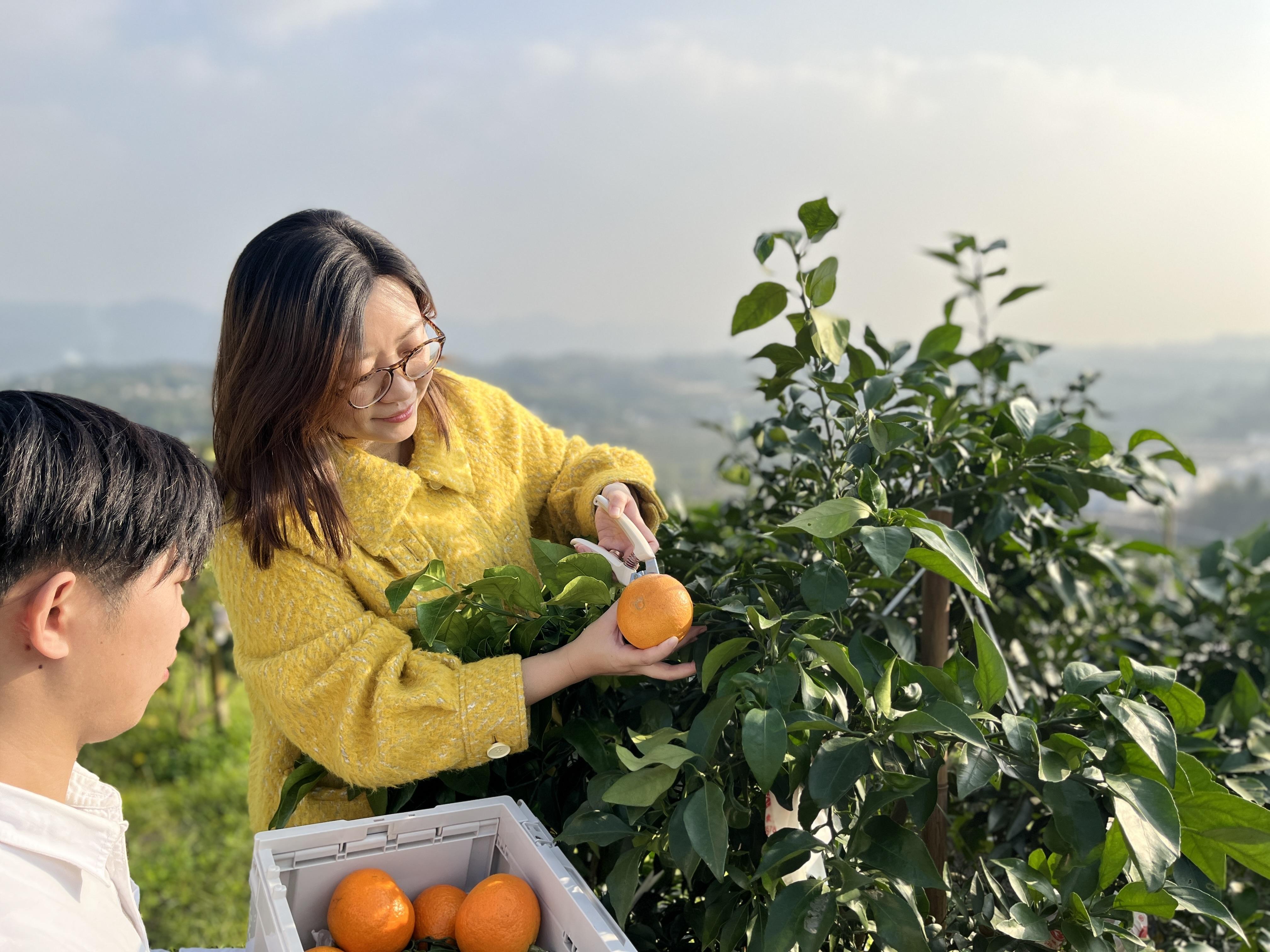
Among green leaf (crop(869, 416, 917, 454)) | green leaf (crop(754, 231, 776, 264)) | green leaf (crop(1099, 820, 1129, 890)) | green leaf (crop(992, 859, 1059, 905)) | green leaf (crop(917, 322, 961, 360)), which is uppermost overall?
green leaf (crop(754, 231, 776, 264))

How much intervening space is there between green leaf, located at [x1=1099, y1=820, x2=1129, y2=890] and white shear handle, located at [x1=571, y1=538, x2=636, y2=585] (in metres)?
0.39

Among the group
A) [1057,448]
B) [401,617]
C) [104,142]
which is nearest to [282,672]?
[401,617]

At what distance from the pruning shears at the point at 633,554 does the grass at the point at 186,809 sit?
4.64 ft

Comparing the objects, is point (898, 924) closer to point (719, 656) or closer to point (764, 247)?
point (719, 656)

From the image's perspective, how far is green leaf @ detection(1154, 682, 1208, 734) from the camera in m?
0.71

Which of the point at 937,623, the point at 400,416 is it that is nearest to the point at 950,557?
the point at 937,623

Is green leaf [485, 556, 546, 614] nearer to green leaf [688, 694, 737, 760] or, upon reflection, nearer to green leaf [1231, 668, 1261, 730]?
green leaf [688, 694, 737, 760]

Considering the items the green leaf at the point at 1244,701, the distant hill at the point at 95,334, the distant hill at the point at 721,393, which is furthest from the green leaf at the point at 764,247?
the distant hill at the point at 95,334

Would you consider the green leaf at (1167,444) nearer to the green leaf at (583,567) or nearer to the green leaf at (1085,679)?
the green leaf at (1085,679)

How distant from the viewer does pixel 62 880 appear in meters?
0.61

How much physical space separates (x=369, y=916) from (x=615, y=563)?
1.10 feet

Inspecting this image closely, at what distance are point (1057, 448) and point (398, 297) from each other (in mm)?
691

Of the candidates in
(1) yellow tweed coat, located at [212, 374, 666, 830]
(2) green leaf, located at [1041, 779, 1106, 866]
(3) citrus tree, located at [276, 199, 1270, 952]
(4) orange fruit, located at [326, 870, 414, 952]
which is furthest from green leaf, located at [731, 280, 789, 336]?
(4) orange fruit, located at [326, 870, 414, 952]

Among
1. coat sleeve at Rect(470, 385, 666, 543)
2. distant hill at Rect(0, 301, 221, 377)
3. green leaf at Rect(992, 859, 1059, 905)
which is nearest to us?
green leaf at Rect(992, 859, 1059, 905)
